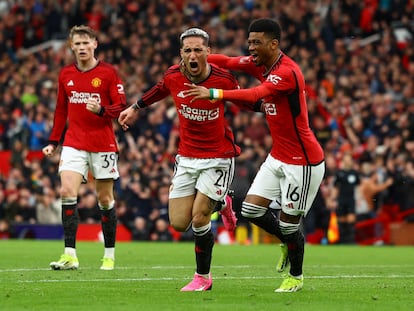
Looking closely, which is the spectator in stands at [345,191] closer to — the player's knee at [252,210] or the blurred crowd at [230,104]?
the blurred crowd at [230,104]

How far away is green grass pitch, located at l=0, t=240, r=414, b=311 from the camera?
9141mm

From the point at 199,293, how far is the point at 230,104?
1680 centimetres

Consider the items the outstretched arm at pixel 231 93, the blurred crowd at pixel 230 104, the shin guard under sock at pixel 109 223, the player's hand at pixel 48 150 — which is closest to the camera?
the outstretched arm at pixel 231 93

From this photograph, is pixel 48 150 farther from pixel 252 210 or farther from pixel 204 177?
pixel 252 210

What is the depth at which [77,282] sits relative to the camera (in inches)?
438

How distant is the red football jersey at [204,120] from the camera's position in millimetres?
10641

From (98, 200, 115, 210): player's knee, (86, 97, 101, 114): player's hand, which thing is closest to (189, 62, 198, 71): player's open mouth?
(86, 97, 101, 114): player's hand

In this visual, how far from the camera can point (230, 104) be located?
87.5 feet

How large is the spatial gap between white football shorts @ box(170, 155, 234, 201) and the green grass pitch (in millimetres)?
936

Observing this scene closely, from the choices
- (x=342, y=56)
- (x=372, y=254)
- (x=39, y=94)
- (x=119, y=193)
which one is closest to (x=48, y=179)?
(x=119, y=193)

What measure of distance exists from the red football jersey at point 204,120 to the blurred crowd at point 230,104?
469 inches

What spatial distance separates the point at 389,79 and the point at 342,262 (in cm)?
1079

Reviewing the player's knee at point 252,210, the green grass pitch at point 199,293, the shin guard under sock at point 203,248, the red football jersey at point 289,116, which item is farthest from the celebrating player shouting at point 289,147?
the shin guard under sock at point 203,248

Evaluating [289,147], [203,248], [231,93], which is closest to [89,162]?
[203,248]
